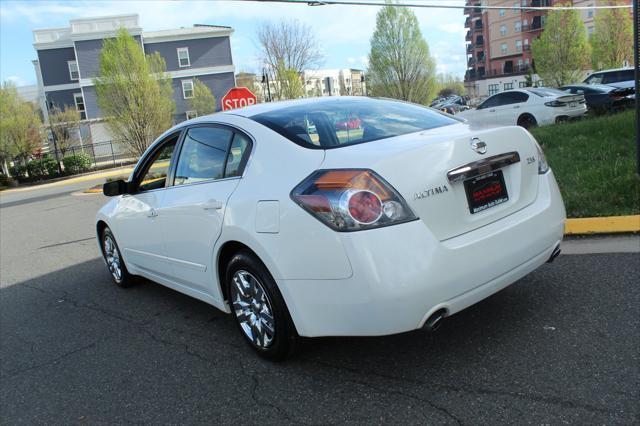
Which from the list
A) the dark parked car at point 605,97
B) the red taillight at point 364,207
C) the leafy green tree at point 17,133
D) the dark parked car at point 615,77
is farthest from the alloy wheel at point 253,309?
the leafy green tree at point 17,133

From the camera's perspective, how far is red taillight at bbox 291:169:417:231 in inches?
107

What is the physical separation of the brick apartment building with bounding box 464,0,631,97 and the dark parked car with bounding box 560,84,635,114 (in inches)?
2292

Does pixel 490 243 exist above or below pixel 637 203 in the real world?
above

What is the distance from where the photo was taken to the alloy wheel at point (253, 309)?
3.31 meters

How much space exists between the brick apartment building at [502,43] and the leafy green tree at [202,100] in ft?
149

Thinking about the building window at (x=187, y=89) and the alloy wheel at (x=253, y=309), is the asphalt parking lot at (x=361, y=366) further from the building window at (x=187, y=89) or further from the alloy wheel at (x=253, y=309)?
the building window at (x=187, y=89)

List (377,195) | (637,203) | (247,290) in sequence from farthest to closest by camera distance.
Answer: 1. (637,203)
2. (247,290)
3. (377,195)

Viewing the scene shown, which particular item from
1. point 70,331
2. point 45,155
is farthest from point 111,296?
point 45,155

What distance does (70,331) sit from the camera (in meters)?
4.51

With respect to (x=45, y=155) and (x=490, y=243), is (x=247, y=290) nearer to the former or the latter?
(x=490, y=243)

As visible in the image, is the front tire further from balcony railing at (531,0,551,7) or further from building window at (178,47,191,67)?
balcony railing at (531,0,551,7)

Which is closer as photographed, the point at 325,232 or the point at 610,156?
the point at 325,232

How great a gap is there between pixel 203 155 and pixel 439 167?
1.82 m

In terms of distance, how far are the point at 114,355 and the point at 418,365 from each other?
2183 mm
